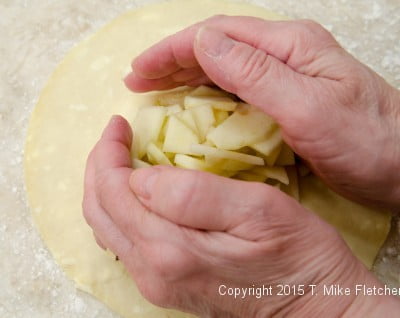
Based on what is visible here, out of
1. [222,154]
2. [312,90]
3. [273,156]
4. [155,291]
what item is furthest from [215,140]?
[155,291]

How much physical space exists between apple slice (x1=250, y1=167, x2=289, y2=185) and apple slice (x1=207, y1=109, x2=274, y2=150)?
0.09 meters

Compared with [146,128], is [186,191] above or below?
above

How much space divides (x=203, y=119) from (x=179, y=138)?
0.08m

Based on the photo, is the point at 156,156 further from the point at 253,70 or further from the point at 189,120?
the point at 253,70

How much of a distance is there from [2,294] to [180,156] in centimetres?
62

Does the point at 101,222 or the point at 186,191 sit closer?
the point at 186,191

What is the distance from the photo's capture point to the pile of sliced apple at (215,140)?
1104 mm

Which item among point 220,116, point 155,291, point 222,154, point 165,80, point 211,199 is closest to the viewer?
point 211,199

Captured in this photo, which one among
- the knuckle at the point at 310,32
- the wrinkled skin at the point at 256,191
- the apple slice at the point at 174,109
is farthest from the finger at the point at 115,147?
the knuckle at the point at 310,32

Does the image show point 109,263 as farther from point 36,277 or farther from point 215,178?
point 215,178

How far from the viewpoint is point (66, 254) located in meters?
1.25

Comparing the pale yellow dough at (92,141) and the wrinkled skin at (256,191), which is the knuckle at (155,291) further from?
the pale yellow dough at (92,141)

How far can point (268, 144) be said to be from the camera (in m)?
1.10

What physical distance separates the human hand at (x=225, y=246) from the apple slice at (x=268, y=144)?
0.82 feet
